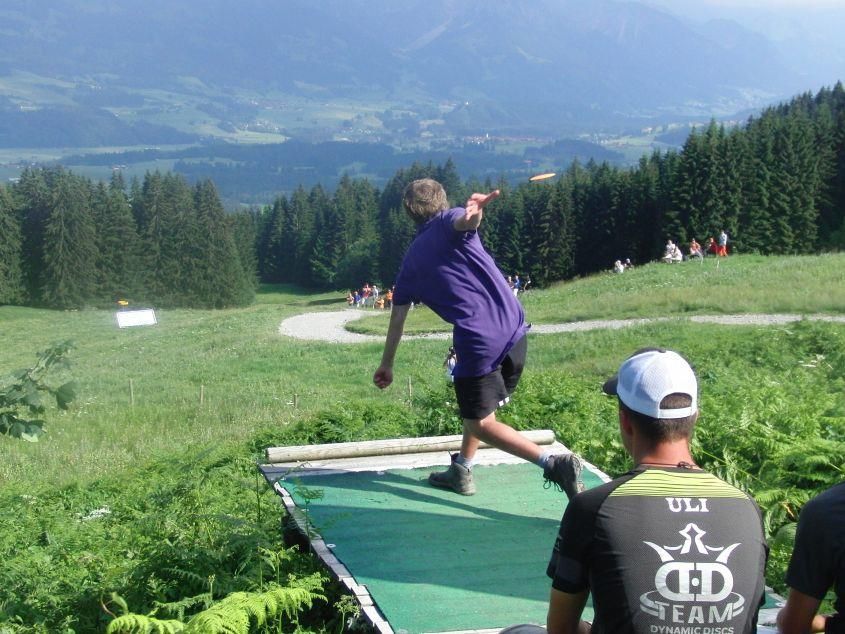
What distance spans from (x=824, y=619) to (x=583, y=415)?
6.19 meters

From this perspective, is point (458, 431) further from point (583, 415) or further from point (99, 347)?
point (99, 347)

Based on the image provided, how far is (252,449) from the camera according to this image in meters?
10.5

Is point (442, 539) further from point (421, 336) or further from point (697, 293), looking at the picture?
point (421, 336)

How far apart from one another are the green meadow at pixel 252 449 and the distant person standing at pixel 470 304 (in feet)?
4.57

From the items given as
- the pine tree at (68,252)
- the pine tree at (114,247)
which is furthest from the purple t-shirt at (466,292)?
the pine tree at (114,247)

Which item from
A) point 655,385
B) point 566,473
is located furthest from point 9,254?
point 655,385

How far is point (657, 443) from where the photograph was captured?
10.9 ft

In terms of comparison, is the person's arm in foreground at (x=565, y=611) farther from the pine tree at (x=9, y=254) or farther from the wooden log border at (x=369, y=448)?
the pine tree at (x=9, y=254)

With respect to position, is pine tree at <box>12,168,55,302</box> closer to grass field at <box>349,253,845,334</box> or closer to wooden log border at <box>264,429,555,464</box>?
grass field at <box>349,253,845,334</box>

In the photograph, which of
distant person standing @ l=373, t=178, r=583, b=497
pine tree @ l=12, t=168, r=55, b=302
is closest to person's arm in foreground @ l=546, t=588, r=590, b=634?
distant person standing @ l=373, t=178, r=583, b=497

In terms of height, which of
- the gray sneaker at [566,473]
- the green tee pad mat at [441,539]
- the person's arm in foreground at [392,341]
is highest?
the person's arm in foreground at [392,341]

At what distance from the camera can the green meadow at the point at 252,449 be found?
5.35 meters

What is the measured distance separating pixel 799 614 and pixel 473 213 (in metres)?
3.05

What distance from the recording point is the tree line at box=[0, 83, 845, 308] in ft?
258
